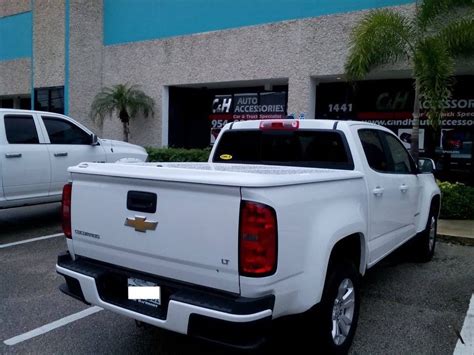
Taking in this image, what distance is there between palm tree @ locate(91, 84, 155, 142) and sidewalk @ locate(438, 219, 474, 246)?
433 inches

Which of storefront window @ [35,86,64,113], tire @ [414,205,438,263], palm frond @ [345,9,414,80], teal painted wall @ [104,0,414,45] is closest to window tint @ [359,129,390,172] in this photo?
tire @ [414,205,438,263]

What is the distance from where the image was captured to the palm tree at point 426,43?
875cm

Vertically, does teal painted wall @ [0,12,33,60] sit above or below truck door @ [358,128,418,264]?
above

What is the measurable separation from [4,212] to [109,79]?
9.86 metres

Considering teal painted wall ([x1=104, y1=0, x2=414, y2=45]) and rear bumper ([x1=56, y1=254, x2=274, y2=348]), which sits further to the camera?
teal painted wall ([x1=104, y1=0, x2=414, y2=45])

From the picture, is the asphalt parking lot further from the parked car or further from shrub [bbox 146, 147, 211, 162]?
shrub [bbox 146, 147, 211, 162]

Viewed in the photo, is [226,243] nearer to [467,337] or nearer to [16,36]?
[467,337]

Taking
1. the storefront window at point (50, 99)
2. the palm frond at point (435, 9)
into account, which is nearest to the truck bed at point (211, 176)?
the palm frond at point (435, 9)

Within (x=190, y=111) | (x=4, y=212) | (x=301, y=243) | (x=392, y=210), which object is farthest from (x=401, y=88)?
(x=301, y=243)

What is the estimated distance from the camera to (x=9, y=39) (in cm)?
2078

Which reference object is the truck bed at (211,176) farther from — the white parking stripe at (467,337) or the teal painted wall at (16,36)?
the teal painted wall at (16,36)

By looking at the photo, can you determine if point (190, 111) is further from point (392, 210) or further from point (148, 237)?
point (148, 237)

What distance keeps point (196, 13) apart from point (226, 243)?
→ 13.9 m

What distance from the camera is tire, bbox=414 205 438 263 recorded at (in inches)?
229
